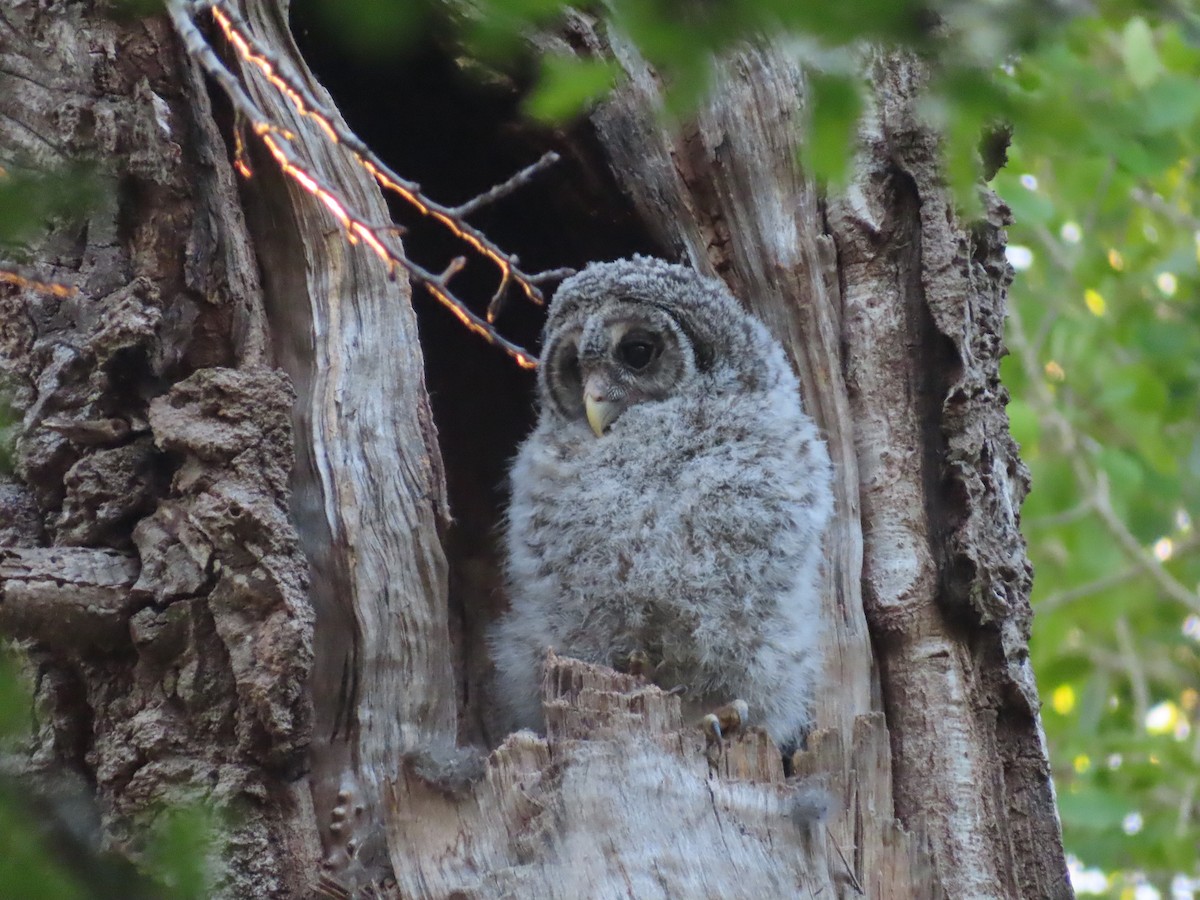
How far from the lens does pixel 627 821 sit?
6.50 ft

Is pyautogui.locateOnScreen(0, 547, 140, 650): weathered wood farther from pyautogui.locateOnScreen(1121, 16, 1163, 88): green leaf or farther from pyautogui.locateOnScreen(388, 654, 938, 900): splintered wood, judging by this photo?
pyautogui.locateOnScreen(1121, 16, 1163, 88): green leaf

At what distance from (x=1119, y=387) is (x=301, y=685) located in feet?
12.1

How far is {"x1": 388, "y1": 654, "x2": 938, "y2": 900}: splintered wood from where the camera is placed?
193 cm

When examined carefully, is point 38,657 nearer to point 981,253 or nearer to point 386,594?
point 386,594

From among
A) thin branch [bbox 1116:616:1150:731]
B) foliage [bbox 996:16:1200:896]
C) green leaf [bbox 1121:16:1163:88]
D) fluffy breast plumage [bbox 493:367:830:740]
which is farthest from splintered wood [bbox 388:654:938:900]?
thin branch [bbox 1116:616:1150:731]

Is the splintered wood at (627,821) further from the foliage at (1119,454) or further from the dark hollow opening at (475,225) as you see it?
the foliage at (1119,454)

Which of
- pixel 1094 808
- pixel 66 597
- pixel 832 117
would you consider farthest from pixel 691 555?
pixel 1094 808

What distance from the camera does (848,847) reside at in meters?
2.14

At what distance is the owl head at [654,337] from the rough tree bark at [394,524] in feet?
0.44

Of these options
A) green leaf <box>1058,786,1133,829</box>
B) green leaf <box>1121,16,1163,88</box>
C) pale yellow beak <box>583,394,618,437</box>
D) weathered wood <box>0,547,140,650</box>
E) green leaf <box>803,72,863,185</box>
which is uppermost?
green leaf <box>1121,16,1163,88</box>

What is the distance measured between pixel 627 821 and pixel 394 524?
0.78 m

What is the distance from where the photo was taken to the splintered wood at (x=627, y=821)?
6.35 ft

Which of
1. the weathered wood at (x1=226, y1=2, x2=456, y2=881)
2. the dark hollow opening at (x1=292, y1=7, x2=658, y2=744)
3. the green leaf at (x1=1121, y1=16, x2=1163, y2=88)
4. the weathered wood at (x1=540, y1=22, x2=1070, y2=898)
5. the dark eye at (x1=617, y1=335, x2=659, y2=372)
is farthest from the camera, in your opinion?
the green leaf at (x1=1121, y1=16, x2=1163, y2=88)

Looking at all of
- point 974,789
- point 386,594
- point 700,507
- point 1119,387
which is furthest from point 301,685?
point 1119,387
